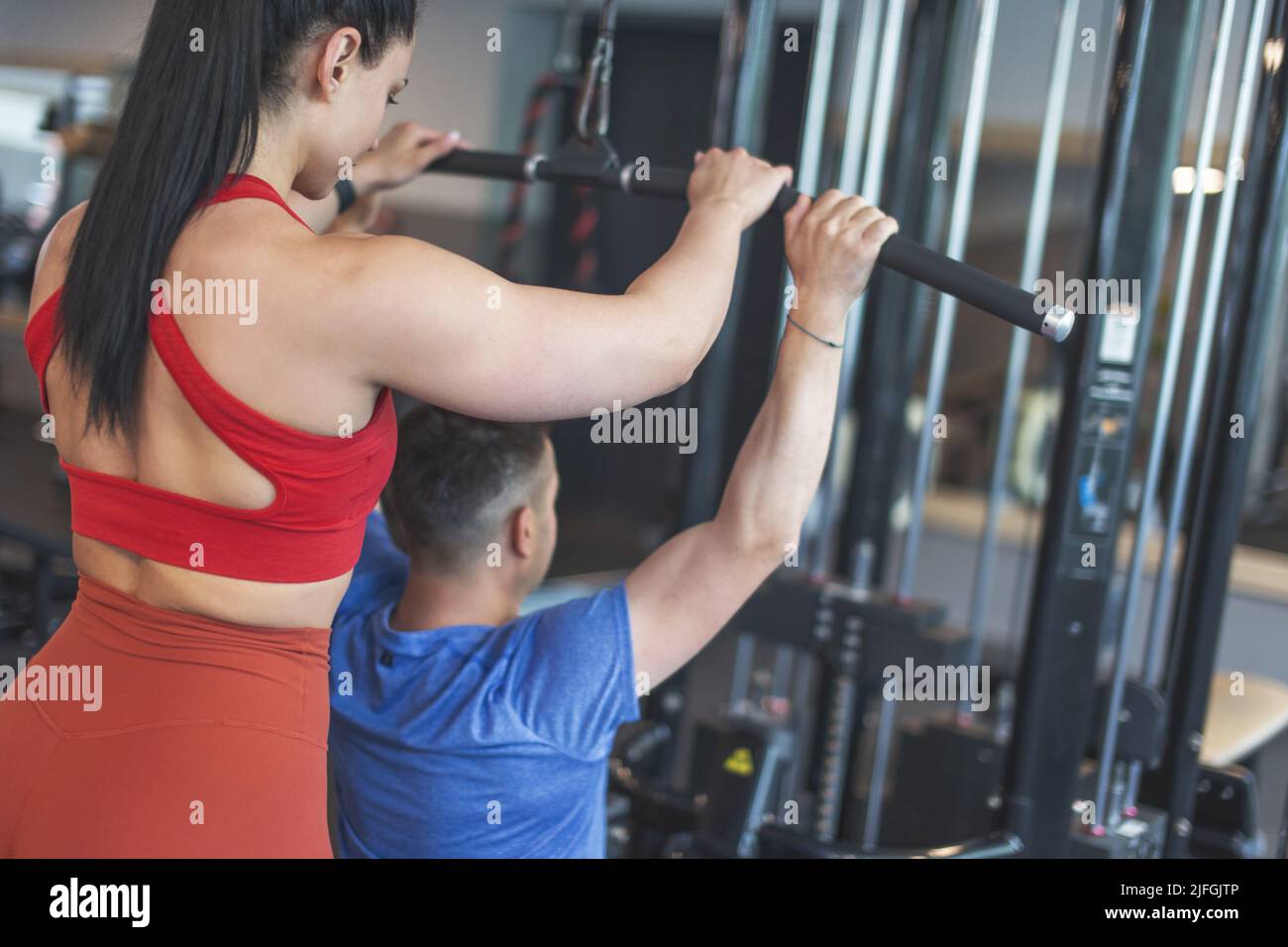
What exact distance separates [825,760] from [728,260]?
1357 mm

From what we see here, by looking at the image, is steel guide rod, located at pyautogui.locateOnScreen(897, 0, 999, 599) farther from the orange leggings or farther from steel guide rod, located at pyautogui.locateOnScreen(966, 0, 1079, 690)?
the orange leggings

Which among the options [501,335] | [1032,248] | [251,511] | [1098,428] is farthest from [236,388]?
[1032,248]

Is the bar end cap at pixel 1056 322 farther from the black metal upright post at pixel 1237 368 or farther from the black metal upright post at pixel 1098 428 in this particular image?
the black metal upright post at pixel 1237 368

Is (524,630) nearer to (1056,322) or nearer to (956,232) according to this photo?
(1056,322)

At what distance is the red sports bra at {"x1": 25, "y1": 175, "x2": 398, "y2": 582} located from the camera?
0.92 metres

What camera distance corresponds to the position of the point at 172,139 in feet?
3.16

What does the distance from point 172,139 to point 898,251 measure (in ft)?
2.07

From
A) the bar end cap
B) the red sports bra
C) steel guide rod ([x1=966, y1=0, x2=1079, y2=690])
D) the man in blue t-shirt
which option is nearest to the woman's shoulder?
the red sports bra

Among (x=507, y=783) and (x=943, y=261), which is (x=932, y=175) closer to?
(x=943, y=261)

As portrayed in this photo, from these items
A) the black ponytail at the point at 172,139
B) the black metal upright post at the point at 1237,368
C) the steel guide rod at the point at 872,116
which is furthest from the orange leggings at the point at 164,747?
the black metal upright post at the point at 1237,368
